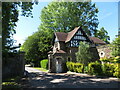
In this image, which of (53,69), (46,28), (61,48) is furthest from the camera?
(46,28)

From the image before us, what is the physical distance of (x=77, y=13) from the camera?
1332 inches

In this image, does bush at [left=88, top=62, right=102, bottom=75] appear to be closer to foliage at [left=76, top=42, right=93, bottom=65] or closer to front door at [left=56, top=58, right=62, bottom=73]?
foliage at [left=76, top=42, right=93, bottom=65]

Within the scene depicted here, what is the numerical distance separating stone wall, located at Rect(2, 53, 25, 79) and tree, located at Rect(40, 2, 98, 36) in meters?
19.4

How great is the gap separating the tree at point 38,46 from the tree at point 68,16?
8.36 feet

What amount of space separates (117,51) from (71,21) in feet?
64.4

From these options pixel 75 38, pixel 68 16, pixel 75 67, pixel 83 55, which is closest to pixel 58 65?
pixel 75 67

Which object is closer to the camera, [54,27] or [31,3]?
[31,3]

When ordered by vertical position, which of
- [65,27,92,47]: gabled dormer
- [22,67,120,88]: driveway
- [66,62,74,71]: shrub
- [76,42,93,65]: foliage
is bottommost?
[22,67,120,88]: driveway

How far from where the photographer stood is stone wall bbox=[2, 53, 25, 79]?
13.9 metres

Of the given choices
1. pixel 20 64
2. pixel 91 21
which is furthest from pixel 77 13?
pixel 20 64

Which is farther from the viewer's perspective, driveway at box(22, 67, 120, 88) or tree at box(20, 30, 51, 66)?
tree at box(20, 30, 51, 66)

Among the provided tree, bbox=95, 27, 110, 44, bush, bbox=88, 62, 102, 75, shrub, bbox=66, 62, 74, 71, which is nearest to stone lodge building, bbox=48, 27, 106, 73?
shrub, bbox=66, 62, 74, 71

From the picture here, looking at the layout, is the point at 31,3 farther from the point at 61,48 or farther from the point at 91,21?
the point at 91,21

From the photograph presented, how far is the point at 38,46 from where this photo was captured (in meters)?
36.2
